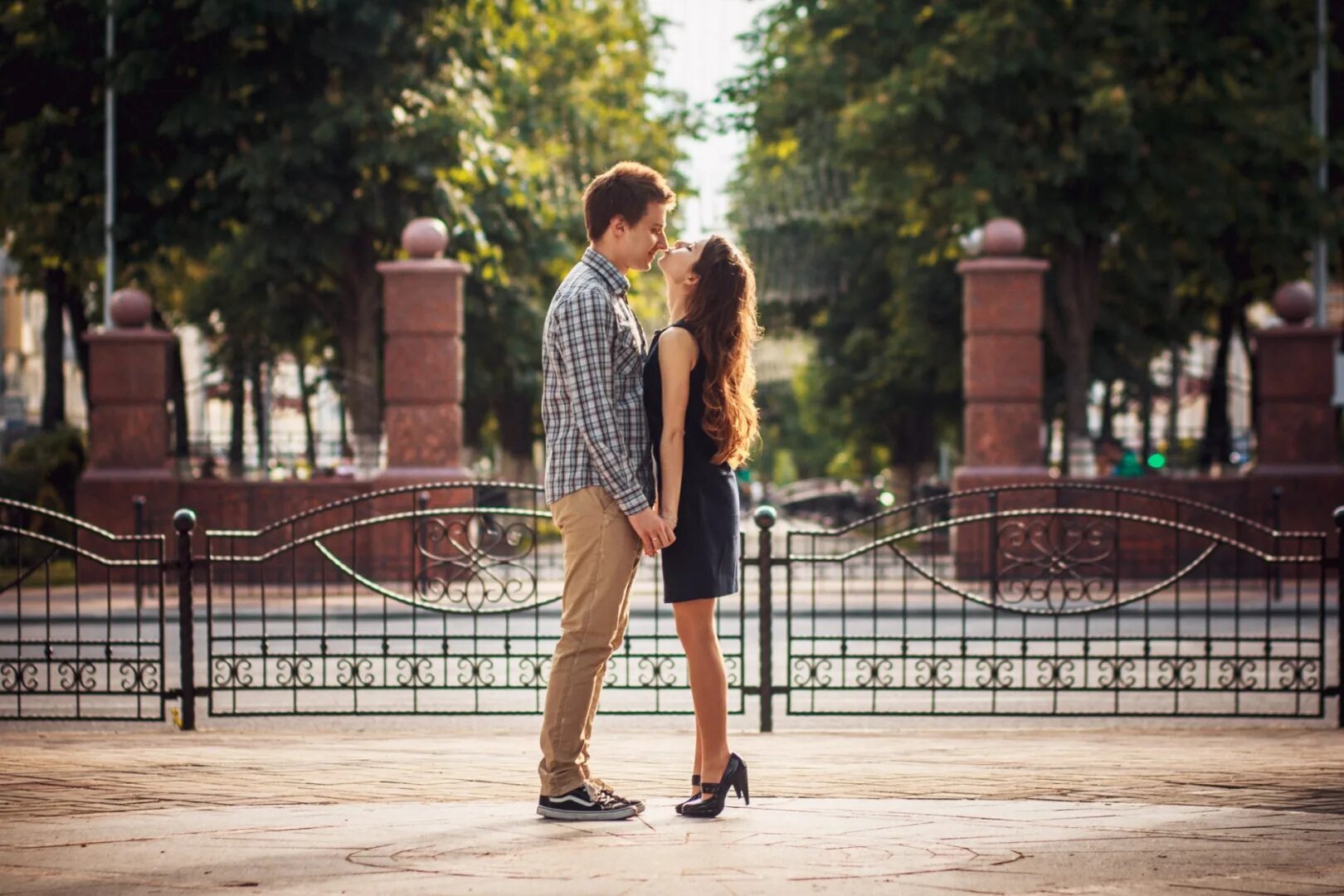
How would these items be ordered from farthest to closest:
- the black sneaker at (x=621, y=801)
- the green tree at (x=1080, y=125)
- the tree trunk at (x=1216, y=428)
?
the green tree at (x=1080, y=125)
the tree trunk at (x=1216, y=428)
the black sneaker at (x=621, y=801)

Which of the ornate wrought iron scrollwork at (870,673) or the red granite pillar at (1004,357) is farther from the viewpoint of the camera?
the red granite pillar at (1004,357)

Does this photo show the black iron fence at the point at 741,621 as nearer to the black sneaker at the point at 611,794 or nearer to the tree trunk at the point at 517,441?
the black sneaker at the point at 611,794

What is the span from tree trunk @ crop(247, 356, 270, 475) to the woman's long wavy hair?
16.1 meters

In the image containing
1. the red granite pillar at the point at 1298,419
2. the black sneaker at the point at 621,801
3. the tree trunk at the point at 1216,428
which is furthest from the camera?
the tree trunk at the point at 1216,428

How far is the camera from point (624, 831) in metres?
5.44

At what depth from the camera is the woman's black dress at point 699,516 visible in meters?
5.86

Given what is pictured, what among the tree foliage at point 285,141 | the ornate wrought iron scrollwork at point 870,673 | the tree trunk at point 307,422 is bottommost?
the ornate wrought iron scrollwork at point 870,673

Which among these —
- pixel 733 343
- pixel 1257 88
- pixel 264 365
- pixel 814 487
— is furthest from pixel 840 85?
pixel 814 487

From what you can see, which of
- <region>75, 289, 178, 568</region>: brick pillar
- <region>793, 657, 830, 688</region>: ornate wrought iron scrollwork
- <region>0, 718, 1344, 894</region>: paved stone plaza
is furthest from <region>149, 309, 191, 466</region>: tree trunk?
<region>0, 718, 1344, 894</region>: paved stone plaza

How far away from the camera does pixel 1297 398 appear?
21.6 m

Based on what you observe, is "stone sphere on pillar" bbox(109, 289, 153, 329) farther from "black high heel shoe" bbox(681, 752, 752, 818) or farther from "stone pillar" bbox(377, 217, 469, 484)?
"black high heel shoe" bbox(681, 752, 752, 818)

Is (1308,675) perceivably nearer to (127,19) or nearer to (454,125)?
(454,125)

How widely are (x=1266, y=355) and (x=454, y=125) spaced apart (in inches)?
408

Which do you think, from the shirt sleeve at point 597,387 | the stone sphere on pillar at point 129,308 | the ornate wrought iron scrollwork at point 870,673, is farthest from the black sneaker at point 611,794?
the stone sphere on pillar at point 129,308
